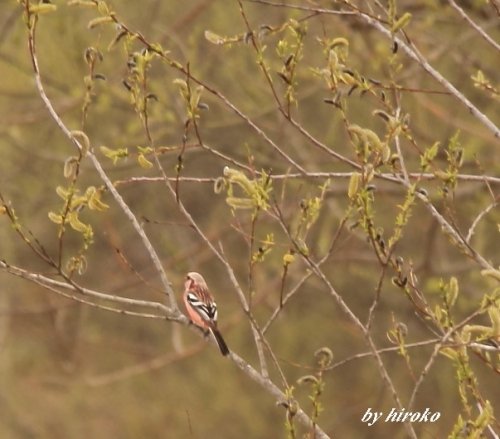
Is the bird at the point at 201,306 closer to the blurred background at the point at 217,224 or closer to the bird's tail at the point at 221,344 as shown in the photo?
the bird's tail at the point at 221,344

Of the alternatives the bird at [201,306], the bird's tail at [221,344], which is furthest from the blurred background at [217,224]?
the bird's tail at [221,344]

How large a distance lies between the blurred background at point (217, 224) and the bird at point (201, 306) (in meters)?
0.71

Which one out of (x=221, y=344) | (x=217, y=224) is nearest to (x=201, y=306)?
(x=221, y=344)

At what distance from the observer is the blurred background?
1025cm

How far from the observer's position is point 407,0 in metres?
10.4

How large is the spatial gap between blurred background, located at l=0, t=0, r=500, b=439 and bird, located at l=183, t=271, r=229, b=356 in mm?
713

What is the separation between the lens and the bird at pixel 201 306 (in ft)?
21.3

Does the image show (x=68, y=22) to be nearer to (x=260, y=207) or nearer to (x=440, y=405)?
(x=440, y=405)

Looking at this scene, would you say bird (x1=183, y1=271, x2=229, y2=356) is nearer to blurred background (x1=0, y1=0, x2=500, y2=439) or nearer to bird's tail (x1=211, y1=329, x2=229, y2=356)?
bird's tail (x1=211, y1=329, x2=229, y2=356)

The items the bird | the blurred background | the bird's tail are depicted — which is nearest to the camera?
the bird's tail

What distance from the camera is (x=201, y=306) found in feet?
22.5

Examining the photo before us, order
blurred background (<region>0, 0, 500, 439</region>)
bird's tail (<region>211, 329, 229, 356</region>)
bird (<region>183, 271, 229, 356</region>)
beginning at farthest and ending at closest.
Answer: blurred background (<region>0, 0, 500, 439</region>), bird (<region>183, 271, 229, 356</region>), bird's tail (<region>211, 329, 229, 356</region>)

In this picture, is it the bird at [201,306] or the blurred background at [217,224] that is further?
the blurred background at [217,224]

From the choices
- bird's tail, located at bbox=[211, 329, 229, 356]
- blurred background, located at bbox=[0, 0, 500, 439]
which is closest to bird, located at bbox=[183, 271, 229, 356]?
bird's tail, located at bbox=[211, 329, 229, 356]
